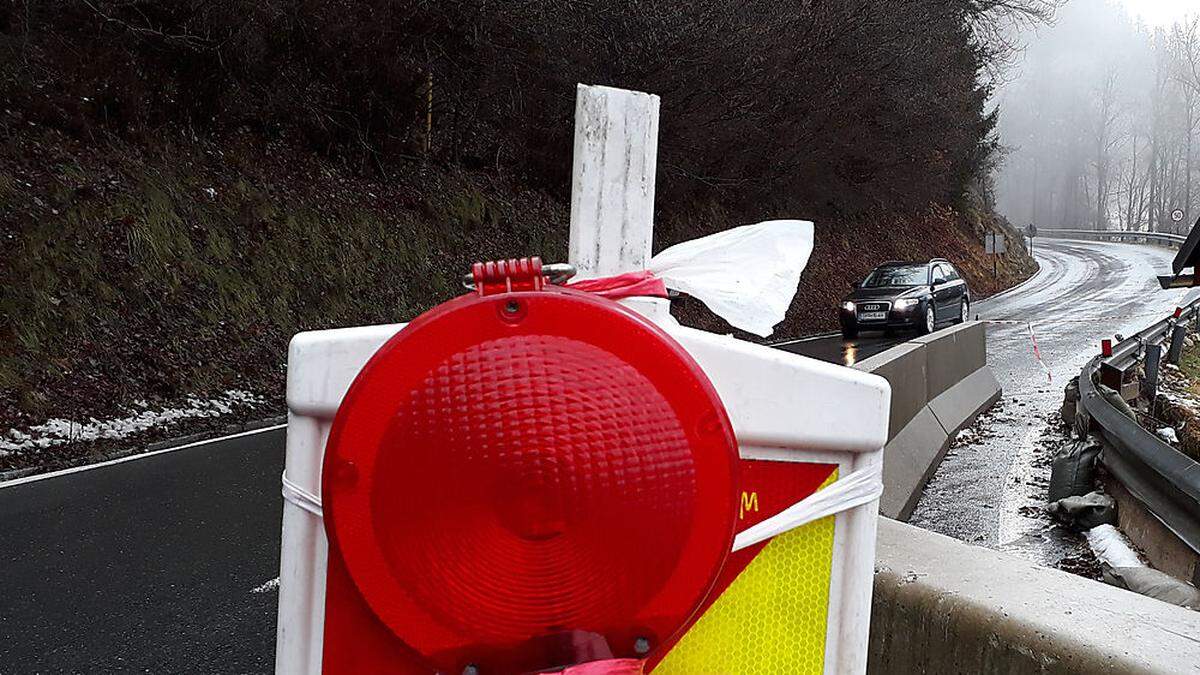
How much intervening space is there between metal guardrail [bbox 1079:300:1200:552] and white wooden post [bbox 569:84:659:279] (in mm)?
5073

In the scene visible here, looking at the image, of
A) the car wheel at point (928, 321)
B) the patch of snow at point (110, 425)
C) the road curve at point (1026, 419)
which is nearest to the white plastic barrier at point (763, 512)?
the road curve at point (1026, 419)

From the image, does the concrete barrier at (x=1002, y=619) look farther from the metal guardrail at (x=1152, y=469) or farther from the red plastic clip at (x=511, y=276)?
the metal guardrail at (x=1152, y=469)

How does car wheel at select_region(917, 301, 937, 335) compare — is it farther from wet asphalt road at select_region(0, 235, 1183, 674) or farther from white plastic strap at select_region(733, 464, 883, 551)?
white plastic strap at select_region(733, 464, 883, 551)

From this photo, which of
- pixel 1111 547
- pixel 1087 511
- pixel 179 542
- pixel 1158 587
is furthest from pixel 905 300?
pixel 179 542

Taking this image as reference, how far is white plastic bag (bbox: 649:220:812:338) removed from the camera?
1430 millimetres

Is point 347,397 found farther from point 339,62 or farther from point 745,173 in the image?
point 745,173

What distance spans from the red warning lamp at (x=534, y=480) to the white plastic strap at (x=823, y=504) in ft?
0.73

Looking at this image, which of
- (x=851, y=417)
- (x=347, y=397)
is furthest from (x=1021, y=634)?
(x=347, y=397)

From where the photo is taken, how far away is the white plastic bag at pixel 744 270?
4.69 ft

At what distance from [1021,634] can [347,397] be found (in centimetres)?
174

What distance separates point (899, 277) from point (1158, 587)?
741 inches

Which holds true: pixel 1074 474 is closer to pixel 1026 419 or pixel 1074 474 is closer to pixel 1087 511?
pixel 1087 511

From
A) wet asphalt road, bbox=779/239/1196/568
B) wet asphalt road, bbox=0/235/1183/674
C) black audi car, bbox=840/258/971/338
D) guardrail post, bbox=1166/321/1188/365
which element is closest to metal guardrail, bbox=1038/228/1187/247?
wet asphalt road, bbox=779/239/1196/568

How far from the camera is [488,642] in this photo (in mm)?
965
